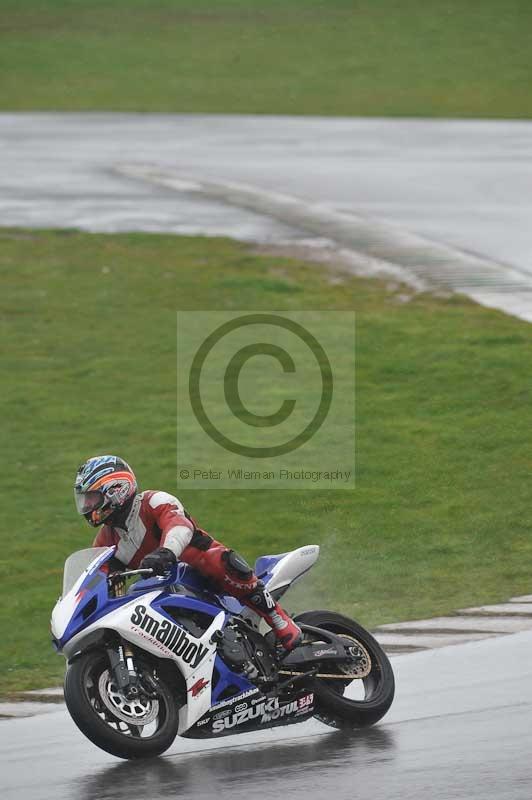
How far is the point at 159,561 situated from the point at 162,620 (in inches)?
15.0

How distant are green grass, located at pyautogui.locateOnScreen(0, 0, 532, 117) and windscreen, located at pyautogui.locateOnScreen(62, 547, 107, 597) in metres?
29.7

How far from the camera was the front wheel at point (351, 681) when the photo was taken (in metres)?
8.94

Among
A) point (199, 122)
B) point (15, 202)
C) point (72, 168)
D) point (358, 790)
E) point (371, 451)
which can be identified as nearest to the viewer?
point (358, 790)

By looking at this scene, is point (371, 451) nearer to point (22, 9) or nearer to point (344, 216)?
point (344, 216)

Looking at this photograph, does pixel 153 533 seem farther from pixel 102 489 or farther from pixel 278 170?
pixel 278 170

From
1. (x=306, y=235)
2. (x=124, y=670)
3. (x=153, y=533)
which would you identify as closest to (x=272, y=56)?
(x=306, y=235)

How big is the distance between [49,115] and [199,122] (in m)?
4.68

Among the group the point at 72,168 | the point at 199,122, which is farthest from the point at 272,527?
the point at 199,122

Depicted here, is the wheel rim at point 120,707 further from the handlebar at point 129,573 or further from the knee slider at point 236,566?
the knee slider at point 236,566

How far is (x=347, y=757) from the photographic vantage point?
26.9 ft

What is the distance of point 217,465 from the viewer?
16547mm

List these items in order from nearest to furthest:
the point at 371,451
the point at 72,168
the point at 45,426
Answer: the point at 371,451
the point at 45,426
the point at 72,168

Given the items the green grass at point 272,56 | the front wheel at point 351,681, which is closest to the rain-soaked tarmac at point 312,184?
the green grass at point 272,56

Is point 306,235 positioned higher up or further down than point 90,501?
higher up
